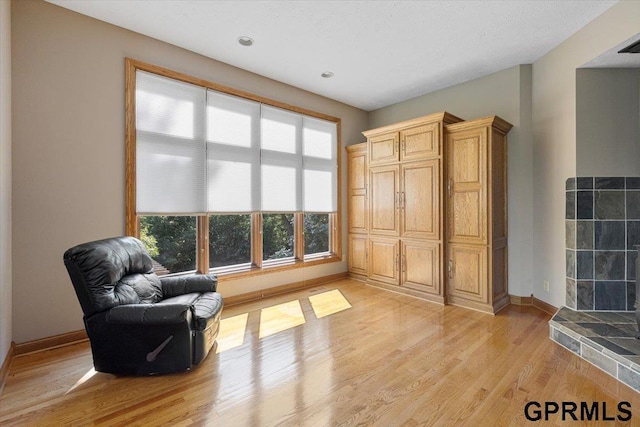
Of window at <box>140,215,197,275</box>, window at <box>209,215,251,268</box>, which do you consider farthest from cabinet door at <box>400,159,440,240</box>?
window at <box>140,215,197,275</box>

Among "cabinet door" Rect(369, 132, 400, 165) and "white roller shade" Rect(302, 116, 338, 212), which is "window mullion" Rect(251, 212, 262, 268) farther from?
"cabinet door" Rect(369, 132, 400, 165)

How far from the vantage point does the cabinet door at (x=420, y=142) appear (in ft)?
12.6

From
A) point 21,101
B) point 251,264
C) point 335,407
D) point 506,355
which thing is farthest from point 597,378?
point 21,101

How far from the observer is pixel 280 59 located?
11.8 feet

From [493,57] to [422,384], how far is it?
3.64m

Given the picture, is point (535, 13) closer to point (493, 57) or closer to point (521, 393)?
point (493, 57)

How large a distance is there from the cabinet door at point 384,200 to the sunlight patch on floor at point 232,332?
7.64 ft

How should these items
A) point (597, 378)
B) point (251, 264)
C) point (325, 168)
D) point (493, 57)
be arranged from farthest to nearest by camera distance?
point (325, 168)
point (251, 264)
point (493, 57)
point (597, 378)

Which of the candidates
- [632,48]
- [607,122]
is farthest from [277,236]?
[632,48]

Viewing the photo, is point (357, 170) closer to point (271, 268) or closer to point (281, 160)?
point (281, 160)

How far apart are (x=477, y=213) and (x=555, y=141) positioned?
1.14 meters

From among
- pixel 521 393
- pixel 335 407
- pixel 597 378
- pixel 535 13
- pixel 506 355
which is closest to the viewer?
pixel 335 407

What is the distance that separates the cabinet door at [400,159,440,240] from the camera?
388 centimetres

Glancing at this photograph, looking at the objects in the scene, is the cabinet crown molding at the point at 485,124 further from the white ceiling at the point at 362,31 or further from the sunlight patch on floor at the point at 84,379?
the sunlight patch on floor at the point at 84,379
